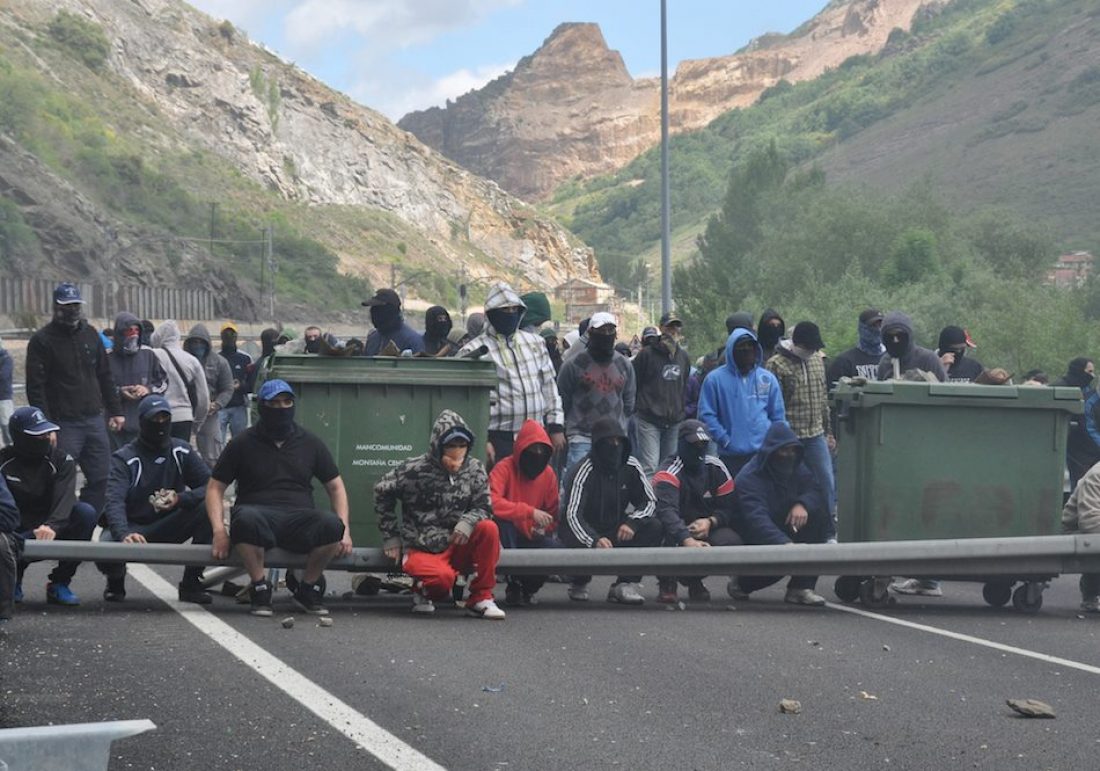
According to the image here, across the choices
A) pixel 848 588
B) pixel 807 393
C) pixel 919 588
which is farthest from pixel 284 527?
pixel 807 393

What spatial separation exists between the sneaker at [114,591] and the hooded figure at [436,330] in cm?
328

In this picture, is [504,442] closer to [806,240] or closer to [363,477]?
[363,477]

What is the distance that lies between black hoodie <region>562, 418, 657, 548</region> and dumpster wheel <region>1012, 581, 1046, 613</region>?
2.42 metres

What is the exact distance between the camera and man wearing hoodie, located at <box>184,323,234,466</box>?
17.3m

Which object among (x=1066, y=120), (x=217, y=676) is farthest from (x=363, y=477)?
(x=1066, y=120)

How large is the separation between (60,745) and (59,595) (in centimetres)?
593

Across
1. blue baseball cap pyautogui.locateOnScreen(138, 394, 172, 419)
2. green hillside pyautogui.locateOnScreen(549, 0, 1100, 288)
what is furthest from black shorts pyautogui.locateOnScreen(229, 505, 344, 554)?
green hillside pyautogui.locateOnScreen(549, 0, 1100, 288)

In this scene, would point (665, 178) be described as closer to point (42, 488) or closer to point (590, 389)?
point (590, 389)

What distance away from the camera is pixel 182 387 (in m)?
15.2

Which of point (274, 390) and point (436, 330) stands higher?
point (436, 330)

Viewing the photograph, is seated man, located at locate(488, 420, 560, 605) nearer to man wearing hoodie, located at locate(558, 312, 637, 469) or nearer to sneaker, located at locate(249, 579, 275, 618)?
sneaker, located at locate(249, 579, 275, 618)

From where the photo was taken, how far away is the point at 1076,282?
67.7m

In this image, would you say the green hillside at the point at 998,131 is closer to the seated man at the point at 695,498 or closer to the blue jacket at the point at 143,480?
the seated man at the point at 695,498

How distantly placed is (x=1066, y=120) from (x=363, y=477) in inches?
5115
